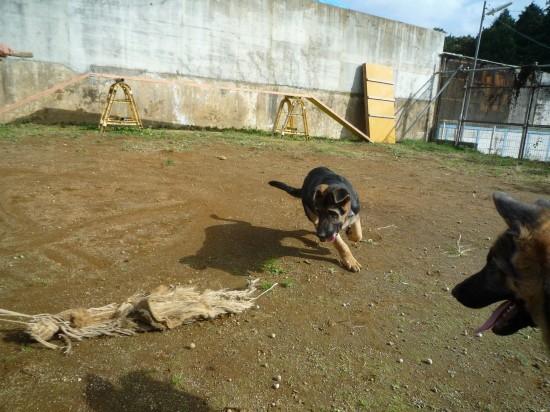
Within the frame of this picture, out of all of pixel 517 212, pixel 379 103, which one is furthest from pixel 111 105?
pixel 379 103

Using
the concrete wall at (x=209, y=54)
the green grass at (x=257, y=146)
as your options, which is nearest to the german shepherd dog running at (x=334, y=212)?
the green grass at (x=257, y=146)

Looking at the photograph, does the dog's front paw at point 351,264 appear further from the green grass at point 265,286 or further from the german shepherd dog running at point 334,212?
the green grass at point 265,286

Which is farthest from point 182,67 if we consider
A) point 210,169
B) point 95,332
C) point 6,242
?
point 95,332

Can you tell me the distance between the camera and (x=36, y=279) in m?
3.91

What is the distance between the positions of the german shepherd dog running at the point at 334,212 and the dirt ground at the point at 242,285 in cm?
24

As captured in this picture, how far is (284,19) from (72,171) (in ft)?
36.6

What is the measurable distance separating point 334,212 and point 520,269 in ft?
9.26

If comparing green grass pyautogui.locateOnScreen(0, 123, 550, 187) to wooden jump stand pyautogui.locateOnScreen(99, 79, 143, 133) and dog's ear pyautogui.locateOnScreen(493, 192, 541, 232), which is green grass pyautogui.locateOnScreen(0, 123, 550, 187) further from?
dog's ear pyautogui.locateOnScreen(493, 192, 541, 232)

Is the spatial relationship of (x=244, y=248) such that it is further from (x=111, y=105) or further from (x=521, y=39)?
(x=521, y=39)

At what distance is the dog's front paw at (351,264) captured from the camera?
4.84 metres

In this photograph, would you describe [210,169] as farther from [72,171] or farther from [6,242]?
[6,242]

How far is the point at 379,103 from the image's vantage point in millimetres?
17328

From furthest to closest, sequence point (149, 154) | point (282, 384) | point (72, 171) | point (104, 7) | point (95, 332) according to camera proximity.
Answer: point (104, 7), point (149, 154), point (72, 171), point (95, 332), point (282, 384)

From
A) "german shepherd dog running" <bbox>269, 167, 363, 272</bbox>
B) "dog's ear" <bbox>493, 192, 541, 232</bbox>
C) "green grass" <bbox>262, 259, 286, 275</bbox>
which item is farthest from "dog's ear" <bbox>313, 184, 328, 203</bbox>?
"dog's ear" <bbox>493, 192, 541, 232</bbox>
